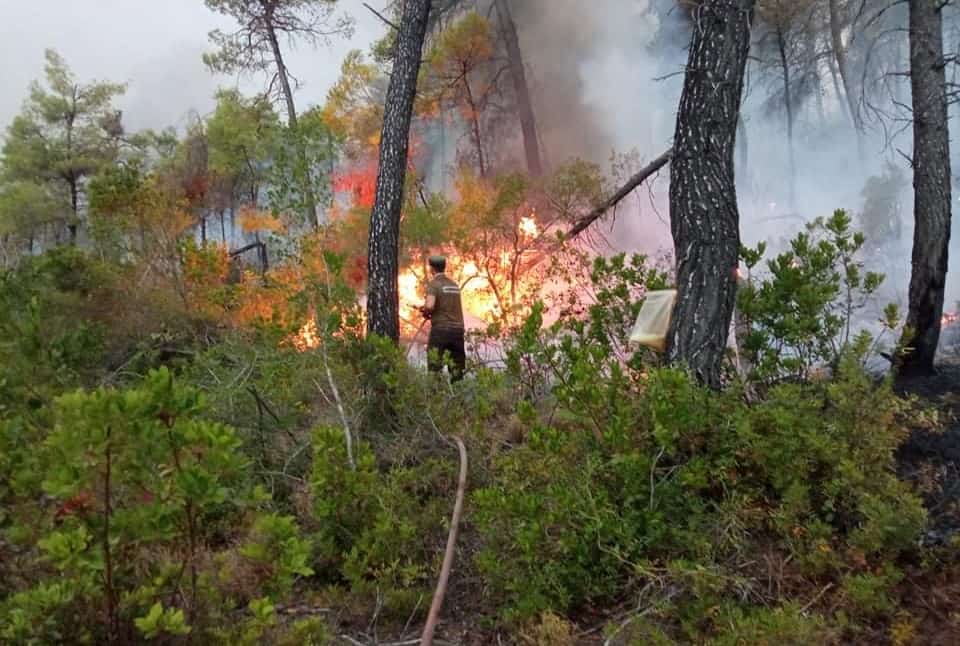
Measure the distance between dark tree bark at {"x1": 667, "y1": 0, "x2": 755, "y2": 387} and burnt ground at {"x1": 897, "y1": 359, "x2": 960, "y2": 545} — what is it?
3.70ft

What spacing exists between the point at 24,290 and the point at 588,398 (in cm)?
464

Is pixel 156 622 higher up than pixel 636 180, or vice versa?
pixel 636 180

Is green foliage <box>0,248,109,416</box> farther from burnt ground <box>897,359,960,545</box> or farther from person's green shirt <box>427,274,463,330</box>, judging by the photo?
burnt ground <box>897,359,960,545</box>

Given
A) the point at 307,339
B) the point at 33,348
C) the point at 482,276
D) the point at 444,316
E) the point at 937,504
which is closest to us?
the point at 33,348

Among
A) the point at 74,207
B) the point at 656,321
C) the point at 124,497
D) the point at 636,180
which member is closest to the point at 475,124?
the point at 636,180

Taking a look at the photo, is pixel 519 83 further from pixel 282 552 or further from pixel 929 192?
pixel 282 552

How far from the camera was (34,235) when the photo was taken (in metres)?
21.2

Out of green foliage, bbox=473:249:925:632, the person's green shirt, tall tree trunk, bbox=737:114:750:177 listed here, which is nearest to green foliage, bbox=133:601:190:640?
green foliage, bbox=473:249:925:632

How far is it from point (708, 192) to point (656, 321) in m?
0.82

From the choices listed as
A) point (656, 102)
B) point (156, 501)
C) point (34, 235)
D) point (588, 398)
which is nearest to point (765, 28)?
point (656, 102)

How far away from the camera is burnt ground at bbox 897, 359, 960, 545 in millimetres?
2652

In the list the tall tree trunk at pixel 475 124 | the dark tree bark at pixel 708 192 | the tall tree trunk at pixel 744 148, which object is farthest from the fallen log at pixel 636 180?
the tall tree trunk at pixel 744 148

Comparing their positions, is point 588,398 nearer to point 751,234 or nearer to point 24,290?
point 24,290

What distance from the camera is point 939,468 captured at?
3.18 m
